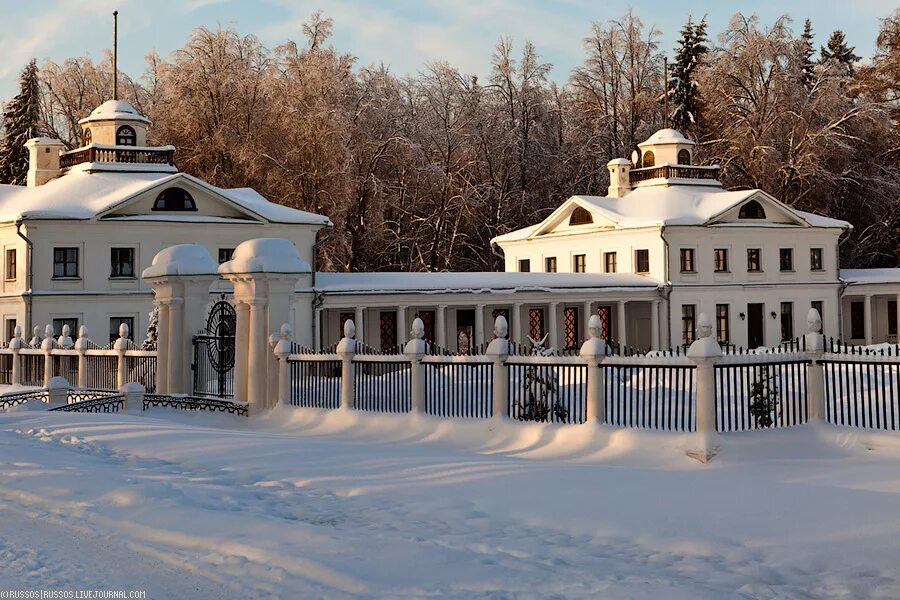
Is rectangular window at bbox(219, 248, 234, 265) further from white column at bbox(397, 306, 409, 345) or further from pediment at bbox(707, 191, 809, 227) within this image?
pediment at bbox(707, 191, 809, 227)

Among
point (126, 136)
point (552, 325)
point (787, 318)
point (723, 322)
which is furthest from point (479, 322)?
point (126, 136)

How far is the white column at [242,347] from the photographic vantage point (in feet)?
59.1

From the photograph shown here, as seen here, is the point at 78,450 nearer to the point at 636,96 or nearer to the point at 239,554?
the point at 239,554

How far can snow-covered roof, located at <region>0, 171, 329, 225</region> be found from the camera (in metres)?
33.9

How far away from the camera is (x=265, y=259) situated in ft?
57.7

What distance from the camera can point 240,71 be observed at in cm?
5106

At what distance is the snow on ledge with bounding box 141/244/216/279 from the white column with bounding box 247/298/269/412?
78.9 inches

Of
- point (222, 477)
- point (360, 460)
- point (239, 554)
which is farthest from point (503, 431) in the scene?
point (239, 554)

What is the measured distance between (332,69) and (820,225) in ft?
71.0

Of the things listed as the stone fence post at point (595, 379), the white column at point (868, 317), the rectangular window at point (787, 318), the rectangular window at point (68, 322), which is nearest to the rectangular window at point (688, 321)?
the rectangular window at point (787, 318)

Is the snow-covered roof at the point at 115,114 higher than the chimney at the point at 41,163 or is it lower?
higher

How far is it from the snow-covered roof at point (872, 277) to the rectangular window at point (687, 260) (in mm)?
7659

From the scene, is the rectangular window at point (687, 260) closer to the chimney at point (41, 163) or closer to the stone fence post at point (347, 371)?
the chimney at point (41, 163)

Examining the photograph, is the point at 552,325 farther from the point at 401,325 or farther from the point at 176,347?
the point at 176,347
